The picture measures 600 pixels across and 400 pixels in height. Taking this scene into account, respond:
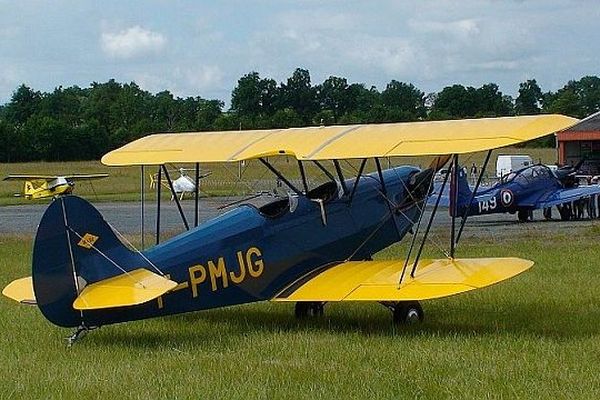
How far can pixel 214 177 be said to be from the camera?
54562mm

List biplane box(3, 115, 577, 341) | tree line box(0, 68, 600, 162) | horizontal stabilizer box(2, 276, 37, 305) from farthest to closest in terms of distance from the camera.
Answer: tree line box(0, 68, 600, 162) → horizontal stabilizer box(2, 276, 37, 305) → biplane box(3, 115, 577, 341)

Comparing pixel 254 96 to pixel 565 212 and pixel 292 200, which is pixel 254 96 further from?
pixel 292 200

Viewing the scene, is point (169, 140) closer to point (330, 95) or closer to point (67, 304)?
point (67, 304)

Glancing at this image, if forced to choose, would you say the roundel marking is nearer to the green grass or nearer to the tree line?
→ the green grass

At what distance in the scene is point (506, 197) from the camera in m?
24.2

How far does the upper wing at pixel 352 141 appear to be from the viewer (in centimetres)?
895

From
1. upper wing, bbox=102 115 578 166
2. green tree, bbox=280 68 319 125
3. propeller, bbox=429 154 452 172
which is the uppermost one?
green tree, bbox=280 68 319 125

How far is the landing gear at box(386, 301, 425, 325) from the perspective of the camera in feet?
33.0

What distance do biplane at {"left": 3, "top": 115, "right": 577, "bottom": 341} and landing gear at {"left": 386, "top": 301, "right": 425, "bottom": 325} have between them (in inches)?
0.5

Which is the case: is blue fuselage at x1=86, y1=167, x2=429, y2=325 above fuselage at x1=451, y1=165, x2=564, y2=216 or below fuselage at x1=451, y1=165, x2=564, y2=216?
above

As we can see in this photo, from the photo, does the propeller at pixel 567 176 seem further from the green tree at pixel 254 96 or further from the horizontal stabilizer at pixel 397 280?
the green tree at pixel 254 96

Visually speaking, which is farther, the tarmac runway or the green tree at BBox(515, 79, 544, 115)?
the green tree at BBox(515, 79, 544, 115)

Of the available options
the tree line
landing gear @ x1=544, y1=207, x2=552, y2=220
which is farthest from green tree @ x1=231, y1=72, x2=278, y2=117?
landing gear @ x1=544, y1=207, x2=552, y2=220

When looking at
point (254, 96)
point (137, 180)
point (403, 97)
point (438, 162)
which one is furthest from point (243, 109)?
point (438, 162)
